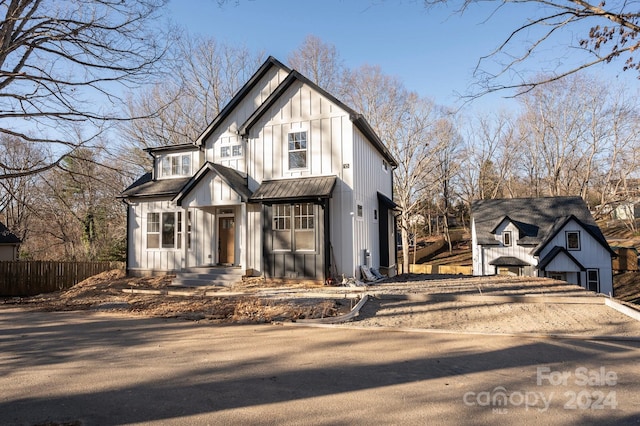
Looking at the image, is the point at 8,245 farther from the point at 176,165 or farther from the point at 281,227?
the point at 281,227

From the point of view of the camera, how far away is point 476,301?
30.8ft

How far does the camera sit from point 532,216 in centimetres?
2830

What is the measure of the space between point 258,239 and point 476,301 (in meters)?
8.34

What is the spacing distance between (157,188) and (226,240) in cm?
432

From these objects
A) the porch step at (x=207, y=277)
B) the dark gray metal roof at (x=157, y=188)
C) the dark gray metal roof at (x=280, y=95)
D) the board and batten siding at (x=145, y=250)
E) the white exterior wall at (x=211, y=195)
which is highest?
the dark gray metal roof at (x=280, y=95)

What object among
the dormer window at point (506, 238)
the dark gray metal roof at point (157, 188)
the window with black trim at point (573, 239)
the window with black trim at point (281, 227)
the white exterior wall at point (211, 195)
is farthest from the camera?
the dormer window at point (506, 238)

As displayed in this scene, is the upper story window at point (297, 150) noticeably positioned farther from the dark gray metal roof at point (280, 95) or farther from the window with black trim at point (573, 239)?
the window with black trim at point (573, 239)

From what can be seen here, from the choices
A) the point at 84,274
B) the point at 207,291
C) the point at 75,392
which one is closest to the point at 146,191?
the point at 84,274

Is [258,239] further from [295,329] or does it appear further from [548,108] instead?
[548,108]

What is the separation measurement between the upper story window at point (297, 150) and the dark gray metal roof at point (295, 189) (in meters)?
0.62

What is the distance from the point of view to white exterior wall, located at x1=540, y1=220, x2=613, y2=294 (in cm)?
2400

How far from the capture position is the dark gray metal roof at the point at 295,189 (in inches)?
513

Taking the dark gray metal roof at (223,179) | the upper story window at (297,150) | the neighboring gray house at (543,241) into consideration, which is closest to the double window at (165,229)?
the dark gray metal roof at (223,179)

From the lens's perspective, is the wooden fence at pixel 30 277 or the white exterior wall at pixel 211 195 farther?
the wooden fence at pixel 30 277
